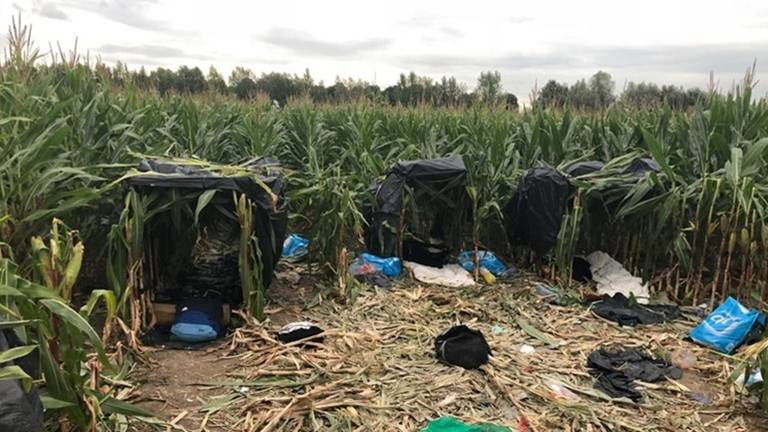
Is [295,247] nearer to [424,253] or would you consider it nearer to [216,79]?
[424,253]

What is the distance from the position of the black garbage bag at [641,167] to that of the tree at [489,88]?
433 cm

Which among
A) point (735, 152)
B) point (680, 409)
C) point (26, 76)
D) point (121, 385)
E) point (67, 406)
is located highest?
point (26, 76)

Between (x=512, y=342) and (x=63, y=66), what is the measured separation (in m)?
4.58

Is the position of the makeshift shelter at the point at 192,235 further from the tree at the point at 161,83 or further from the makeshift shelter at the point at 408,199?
the tree at the point at 161,83

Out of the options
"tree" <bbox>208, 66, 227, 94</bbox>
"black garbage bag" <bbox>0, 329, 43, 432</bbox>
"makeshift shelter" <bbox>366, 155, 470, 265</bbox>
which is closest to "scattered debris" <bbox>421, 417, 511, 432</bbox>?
"black garbage bag" <bbox>0, 329, 43, 432</bbox>

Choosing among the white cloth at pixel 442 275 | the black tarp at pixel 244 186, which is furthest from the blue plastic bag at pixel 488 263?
the black tarp at pixel 244 186

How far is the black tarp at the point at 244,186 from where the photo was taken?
12.5ft

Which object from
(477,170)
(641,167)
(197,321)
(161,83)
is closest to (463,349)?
(197,321)

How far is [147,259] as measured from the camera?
4.12m

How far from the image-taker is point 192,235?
436 centimetres

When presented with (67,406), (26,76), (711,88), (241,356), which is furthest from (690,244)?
(26,76)

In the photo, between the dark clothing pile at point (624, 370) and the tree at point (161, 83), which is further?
the tree at point (161, 83)

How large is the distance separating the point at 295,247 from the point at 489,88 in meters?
6.88

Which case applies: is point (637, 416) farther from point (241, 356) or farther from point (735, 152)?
point (735, 152)
